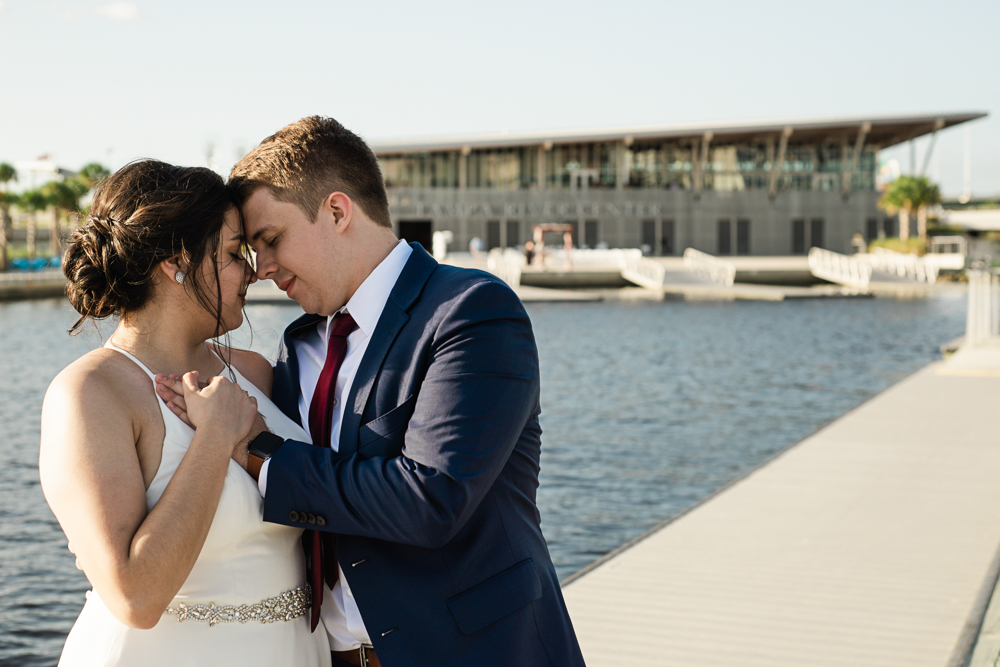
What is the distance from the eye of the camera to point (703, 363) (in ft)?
55.7

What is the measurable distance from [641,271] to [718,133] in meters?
19.3

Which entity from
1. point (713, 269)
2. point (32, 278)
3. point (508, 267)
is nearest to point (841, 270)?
point (713, 269)

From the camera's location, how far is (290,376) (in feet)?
7.14

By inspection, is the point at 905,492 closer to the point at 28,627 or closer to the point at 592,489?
the point at 592,489

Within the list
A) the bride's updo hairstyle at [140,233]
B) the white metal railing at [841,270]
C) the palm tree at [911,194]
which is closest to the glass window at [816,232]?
the palm tree at [911,194]

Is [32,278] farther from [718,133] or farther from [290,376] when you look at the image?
[290,376]

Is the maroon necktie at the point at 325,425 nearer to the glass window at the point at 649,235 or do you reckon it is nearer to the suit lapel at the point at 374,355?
the suit lapel at the point at 374,355

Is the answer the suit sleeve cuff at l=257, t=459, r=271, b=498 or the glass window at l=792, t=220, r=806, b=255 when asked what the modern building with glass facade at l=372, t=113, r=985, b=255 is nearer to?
the glass window at l=792, t=220, r=806, b=255

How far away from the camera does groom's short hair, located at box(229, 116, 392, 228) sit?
1904 mm

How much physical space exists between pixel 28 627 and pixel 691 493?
5.27m

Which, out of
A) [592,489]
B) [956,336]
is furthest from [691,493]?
[956,336]

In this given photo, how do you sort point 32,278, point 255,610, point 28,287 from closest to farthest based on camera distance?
point 255,610
point 28,287
point 32,278

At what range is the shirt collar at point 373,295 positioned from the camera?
1961mm

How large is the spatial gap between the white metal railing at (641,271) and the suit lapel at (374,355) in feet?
116
